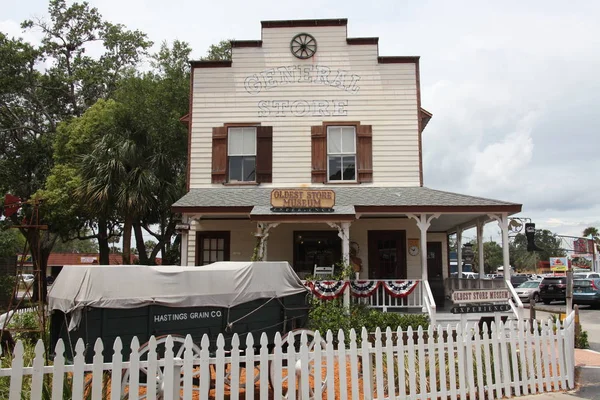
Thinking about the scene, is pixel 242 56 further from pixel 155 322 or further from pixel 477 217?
pixel 155 322

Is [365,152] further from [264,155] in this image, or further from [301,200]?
[301,200]

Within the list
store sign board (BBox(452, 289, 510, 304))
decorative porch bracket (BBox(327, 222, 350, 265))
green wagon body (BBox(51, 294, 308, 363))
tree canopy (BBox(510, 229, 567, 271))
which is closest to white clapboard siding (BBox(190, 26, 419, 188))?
decorative porch bracket (BBox(327, 222, 350, 265))

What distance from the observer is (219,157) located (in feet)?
53.7

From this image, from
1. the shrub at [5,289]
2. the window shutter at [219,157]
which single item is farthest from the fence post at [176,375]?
the shrub at [5,289]

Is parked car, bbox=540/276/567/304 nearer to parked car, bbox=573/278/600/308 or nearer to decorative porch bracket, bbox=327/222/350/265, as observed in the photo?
parked car, bbox=573/278/600/308

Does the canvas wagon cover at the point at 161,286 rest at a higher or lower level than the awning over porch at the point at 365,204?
lower

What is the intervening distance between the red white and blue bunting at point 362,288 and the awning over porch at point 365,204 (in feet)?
5.58

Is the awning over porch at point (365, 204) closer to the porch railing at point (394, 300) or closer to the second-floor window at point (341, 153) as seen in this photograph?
the second-floor window at point (341, 153)

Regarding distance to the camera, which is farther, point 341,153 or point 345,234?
point 341,153

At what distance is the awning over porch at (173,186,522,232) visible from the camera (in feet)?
43.3

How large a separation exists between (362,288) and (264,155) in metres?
5.73

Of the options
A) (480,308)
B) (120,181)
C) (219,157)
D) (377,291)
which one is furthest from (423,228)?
(120,181)

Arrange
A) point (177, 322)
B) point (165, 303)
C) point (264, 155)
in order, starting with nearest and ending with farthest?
1. point (165, 303)
2. point (177, 322)
3. point (264, 155)

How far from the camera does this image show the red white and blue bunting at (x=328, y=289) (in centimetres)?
1242
